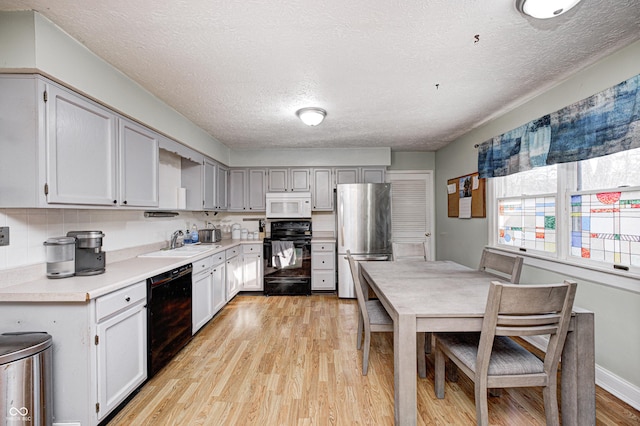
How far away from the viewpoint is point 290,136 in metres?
3.92

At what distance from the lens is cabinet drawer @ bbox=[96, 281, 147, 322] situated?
164 cm

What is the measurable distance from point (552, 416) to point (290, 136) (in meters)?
3.64

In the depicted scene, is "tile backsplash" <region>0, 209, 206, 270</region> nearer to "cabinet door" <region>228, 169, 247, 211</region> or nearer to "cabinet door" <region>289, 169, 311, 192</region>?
"cabinet door" <region>228, 169, 247, 211</region>

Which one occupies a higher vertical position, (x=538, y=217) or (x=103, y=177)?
(x=103, y=177)

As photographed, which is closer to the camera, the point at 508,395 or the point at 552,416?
the point at 552,416

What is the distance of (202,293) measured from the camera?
303cm

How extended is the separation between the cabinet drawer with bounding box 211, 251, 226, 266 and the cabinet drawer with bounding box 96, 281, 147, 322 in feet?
4.21

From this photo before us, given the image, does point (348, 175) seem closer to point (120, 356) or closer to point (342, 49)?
point (342, 49)

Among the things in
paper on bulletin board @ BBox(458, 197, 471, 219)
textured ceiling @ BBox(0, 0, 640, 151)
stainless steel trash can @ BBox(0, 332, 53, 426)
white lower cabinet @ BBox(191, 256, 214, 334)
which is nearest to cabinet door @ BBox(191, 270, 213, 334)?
white lower cabinet @ BBox(191, 256, 214, 334)

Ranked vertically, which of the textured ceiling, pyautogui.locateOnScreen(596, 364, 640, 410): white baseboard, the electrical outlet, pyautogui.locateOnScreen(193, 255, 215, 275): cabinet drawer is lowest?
pyautogui.locateOnScreen(596, 364, 640, 410): white baseboard

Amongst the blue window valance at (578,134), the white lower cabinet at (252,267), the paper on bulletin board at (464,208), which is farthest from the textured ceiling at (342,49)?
the white lower cabinet at (252,267)

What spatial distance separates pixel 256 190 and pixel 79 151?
2.96 meters

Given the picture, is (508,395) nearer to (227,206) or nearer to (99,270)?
(99,270)

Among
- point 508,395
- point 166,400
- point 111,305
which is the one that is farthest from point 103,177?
point 508,395
